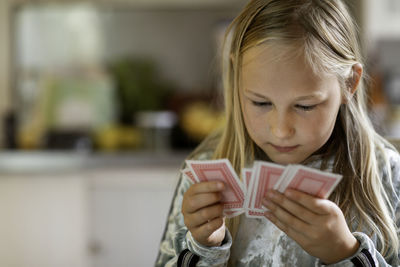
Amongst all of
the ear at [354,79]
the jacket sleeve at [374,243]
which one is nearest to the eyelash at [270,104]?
the ear at [354,79]

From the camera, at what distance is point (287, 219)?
0.92 meters

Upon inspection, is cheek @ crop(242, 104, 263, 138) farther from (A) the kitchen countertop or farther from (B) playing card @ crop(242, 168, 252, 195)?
(A) the kitchen countertop

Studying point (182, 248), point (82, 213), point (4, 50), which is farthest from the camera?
point (4, 50)

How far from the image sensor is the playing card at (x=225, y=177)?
35.7 inches

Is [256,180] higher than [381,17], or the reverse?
[381,17]

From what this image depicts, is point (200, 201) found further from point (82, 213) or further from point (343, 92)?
point (82, 213)

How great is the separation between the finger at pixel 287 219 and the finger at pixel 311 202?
0.03 meters

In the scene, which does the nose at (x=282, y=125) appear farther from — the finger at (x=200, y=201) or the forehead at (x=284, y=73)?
the finger at (x=200, y=201)

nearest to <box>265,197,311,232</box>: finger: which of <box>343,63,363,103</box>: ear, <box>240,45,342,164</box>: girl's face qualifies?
<box>240,45,342,164</box>: girl's face

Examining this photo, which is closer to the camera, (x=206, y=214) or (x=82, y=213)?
(x=206, y=214)

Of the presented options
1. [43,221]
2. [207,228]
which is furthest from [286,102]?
[43,221]

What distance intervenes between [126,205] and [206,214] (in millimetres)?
1961

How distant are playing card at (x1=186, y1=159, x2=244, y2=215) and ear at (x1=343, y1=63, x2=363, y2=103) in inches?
11.1

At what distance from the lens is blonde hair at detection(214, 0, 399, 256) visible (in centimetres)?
95
